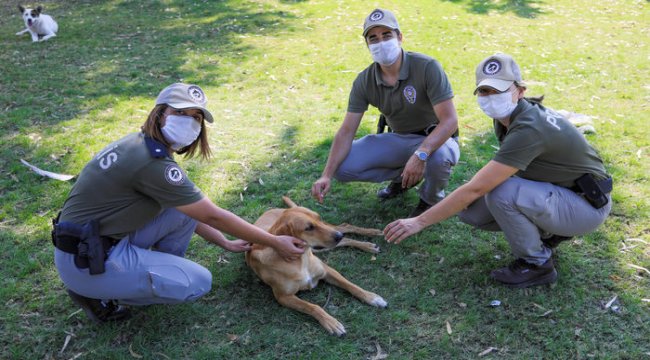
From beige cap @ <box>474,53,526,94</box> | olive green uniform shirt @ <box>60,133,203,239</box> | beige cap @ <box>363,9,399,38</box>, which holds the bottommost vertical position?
olive green uniform shirt @ <box>60,133,203,239</box>

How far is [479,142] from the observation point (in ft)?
22.0

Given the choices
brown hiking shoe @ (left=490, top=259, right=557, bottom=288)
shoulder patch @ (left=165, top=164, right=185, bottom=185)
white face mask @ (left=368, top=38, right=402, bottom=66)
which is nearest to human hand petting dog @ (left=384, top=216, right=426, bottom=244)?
brown hiking shoe @ (left=490, top=259, right=557, bottom=288)

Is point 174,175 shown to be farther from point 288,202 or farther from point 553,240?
point 553,240

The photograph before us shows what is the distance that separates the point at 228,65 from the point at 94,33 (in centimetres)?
474

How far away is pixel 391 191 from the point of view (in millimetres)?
5703

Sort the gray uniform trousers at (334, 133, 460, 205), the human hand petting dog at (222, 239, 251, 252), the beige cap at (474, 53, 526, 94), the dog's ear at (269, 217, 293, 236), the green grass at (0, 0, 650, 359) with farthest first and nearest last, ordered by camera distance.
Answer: the gray uniform trousers at (334, 133, 460, 205) → the human hand petting dog at (222, 239, 251, 252) → the dog's ear at (269, 217, 293, 236) → the green grass at (0, 0, 650, 359) → the beige cap at (474, 53, 526, 94)

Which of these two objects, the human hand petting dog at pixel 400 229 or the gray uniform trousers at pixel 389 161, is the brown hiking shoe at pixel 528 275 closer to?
the human hand petting dog at pixel 400 229

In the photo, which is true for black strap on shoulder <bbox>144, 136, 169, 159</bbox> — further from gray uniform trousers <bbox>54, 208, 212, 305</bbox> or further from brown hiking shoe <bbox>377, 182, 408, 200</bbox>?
brown hiking shoe <bbox>377, 182, 408, 200</bbox>

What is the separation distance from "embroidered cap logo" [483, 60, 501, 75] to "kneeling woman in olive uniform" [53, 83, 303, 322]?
2017mm

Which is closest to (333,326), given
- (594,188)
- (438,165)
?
(438,165)

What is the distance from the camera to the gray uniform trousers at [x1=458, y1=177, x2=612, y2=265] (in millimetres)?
3865

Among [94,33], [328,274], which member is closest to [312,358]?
[328,274]

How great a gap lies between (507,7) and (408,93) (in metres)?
11.0

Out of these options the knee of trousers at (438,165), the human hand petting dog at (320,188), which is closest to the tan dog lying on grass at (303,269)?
the human hand petting dog at (320,188)
